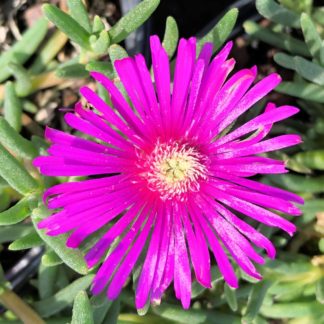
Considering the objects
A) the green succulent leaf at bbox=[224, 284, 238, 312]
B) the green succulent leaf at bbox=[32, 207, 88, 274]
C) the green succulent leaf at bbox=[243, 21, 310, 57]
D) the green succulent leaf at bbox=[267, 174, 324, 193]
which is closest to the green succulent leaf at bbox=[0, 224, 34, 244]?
the green succulent leaf at bbox=[32, 207, 88, 274]

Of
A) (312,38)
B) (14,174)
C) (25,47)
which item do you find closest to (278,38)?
(312,38)

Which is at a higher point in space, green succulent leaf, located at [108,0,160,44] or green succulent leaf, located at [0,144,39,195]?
green succulent leaf, located at [108,0,160,44]

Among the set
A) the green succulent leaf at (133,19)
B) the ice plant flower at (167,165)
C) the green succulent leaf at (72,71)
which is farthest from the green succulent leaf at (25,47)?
the ice plant flower at (167,165)

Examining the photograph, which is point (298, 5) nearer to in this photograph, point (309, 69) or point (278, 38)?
point (278, 38)

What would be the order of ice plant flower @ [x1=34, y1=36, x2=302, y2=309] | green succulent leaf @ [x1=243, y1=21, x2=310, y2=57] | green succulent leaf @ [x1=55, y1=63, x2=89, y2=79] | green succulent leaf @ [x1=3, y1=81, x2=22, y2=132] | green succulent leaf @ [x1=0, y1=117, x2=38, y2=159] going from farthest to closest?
1. green succulent leaf @ [x1=243, y1=21, x2=310, y2=57]
2. green succulent leaf @ [x1=3, y1=81, x2=22, y2=132]
3. green succulent leaf @ [x1=55, y1=63, x2=89, y2=79]
4. green succulent leaf @ [x1=0, y1=117, x2=38, y2=159]
5. ice plant flower @ [x1=34, y1=36, x2=302, y2=309]

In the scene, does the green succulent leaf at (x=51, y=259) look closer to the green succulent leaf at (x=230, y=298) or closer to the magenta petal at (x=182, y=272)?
the magenta petal at (x=182, y=272)

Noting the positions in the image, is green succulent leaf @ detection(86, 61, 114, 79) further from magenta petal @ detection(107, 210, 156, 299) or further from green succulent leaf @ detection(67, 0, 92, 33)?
magenta petal @ detection(107, 210, 156, 299)
